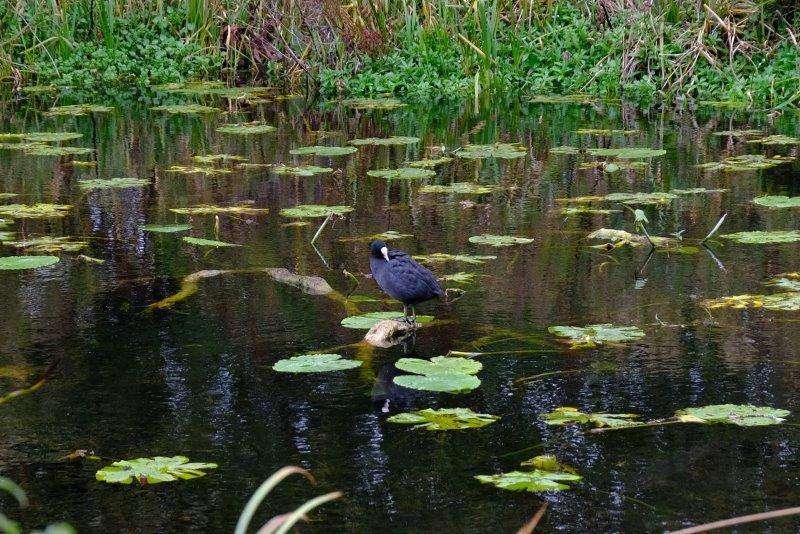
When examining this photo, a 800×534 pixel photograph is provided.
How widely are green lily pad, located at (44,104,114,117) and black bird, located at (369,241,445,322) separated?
22.8 feet

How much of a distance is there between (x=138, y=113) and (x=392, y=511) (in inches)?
344

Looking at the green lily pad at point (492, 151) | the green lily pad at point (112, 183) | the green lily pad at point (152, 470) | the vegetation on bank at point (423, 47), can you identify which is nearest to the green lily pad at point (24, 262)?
the green lily pad at point (112, 183)

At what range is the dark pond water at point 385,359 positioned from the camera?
330 cm

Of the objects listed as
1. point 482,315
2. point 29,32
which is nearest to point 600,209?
point 482,315

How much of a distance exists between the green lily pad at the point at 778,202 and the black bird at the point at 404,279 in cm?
280

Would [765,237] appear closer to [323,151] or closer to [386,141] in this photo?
[323,151]

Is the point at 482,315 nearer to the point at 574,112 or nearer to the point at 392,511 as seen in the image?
the point at 392,511

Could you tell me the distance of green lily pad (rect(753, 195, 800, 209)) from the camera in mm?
6863

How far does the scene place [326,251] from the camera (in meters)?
6.12

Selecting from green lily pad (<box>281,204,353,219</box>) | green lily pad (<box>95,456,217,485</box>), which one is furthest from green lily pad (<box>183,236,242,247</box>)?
green lily pad (<box>95,456,217,485</box>)

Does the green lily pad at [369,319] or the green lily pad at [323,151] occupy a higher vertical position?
the green lily pad at [323,151]

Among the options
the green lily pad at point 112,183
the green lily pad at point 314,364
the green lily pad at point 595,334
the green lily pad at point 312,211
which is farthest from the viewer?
the green lily pad at point 112,183

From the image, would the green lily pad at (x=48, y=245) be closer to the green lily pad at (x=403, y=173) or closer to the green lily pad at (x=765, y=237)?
the green lily pad at (x=403, y=173)

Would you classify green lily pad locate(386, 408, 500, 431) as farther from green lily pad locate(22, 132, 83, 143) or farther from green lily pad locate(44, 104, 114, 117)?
green lily pad locate(44, 104, 114, 117)
